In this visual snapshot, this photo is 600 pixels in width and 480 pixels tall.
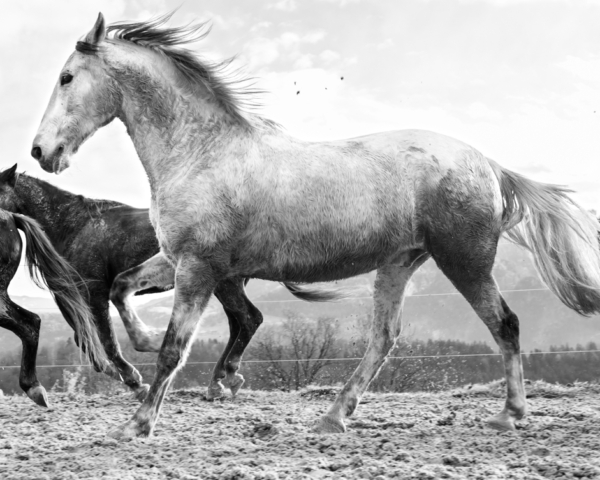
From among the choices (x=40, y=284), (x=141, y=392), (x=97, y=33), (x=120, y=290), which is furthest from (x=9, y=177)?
(x=97, y=33)

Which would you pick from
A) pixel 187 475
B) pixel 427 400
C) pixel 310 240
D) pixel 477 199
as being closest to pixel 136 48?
pixel 310 240

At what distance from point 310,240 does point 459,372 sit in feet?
15.8

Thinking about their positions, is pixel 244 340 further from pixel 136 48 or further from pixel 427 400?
pixel 136 48

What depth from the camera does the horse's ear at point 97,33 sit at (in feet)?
12.7

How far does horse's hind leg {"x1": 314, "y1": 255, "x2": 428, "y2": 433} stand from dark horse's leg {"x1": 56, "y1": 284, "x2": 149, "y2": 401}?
6.29ft

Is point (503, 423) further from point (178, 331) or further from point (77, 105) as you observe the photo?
point (77, 105)

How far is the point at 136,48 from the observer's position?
401 cm

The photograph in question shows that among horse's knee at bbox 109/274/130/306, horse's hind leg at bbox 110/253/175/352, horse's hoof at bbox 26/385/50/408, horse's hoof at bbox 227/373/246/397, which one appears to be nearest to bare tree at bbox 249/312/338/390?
horse's hoof at bbox 227/373/246/397

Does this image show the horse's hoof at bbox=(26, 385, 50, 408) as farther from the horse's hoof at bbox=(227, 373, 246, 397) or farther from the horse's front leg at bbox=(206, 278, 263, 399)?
the horse's hoof at bbox=(227, 373, 246, 397)

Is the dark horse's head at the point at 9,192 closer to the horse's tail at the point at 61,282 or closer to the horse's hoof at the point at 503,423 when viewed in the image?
the horse's tail at the point at 61,282

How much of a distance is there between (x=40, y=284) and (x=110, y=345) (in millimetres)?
692

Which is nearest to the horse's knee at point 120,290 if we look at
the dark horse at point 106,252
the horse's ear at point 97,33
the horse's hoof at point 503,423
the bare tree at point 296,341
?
the dark horse at point 106,252

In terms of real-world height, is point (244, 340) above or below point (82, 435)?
above

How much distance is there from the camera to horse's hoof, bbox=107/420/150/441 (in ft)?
11.3
